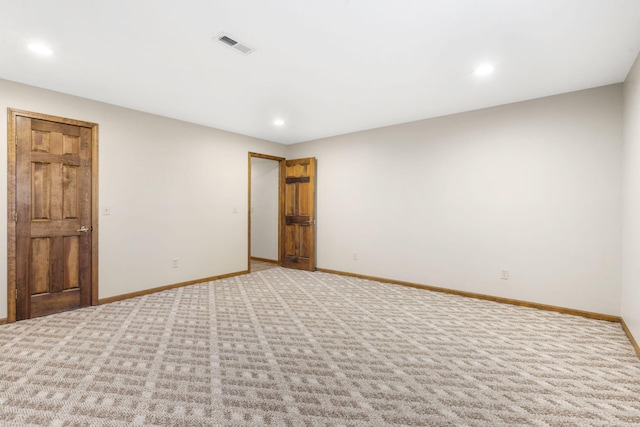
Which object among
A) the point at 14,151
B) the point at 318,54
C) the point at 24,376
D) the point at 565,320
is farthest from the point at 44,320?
the point at 565,320

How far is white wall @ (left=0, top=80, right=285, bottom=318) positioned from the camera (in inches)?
145

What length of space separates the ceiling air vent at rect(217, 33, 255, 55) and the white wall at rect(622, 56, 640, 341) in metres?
3.31

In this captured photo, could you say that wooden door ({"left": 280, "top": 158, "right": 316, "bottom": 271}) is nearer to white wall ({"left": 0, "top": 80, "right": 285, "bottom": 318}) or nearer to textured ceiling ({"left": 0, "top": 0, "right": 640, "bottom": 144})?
white wall ({"left": 0, "top": 80, "right": 285, "bottom": 318})

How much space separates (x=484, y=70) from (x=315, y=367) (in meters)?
3.10

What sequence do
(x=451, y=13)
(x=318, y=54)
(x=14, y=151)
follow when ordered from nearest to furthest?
(x=451, y=13)
(x=318, y=54)
(x=14, y=151)

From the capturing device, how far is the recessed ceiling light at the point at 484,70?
2859 millimetres

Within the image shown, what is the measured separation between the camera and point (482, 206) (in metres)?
4.07

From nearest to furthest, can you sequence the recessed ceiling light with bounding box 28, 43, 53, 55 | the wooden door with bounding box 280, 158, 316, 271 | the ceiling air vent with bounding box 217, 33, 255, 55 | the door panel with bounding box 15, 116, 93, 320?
1. the ceiling air vent with bounding box 217, 33, 255, 55
2. the recessed ceiling light with bounding box 28, 43, 53, 55
3. the door panel with bounding box 15, 116, 93, 320
4. the wooden door with bounding box 280, 158, 316, 271

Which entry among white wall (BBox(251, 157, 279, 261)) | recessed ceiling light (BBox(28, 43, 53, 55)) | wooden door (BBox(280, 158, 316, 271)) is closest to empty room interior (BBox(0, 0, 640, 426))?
recessed ceiling light (BBox(28, 43, 53, 55))

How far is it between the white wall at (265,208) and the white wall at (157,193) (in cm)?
116

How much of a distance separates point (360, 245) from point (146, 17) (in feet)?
13.7

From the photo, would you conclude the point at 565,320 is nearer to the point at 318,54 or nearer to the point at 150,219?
the point at 318,54

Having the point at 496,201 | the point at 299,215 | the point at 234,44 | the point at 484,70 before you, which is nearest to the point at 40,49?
the point at 234,44

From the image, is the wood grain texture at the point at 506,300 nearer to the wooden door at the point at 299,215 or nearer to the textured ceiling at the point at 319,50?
the wooden door at the point at 299,215
